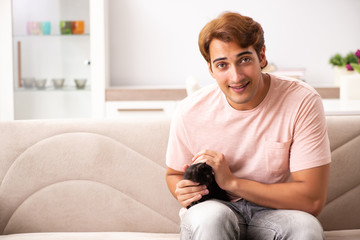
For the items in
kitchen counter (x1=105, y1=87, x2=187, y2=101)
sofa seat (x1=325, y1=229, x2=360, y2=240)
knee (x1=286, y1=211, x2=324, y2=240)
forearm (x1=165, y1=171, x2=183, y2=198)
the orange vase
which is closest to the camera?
knee (x1=286, y1=211, x2=324, y2=240)

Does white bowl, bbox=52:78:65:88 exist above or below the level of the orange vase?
below

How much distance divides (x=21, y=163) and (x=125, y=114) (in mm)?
2027

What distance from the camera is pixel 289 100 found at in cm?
160

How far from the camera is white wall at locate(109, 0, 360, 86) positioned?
4.39 meters

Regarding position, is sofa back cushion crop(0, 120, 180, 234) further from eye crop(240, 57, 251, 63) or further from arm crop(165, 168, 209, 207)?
eye crop(240, 57, 251, 63)

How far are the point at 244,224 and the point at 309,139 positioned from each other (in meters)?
0.34

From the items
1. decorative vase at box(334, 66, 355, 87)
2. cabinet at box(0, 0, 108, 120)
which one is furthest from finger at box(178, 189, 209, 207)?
decorative vase at box(334, 66, 355, 87)

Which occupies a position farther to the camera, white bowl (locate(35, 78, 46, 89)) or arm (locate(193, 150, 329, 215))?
white bowl (locate(35, 78, 46, 89))

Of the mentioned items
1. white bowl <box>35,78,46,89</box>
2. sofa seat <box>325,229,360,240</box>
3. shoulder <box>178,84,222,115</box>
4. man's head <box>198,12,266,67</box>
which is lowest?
sofa seat <box>325,229,360,240</box>

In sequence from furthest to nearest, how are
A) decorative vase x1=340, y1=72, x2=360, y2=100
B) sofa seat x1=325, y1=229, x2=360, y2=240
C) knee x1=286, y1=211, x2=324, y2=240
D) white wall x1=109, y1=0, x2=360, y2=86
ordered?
white wall x1=109, y1=0, x2=360, y2=86, decorative vase x1=340, y1=72, x2=360, y2=100, sofa seat x1=325, y1=229, x2=360, y2=240, knee x1=286, y1=211, x2=324, y2=240

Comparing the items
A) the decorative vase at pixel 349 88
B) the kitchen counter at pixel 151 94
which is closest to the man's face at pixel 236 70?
the decorative vase at pixel 349 88

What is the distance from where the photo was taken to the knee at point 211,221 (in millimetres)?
1418

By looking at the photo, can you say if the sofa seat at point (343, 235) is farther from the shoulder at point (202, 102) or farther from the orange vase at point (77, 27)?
the orange vase at point (77, 27)

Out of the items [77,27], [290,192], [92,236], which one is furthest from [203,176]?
[77,27]
